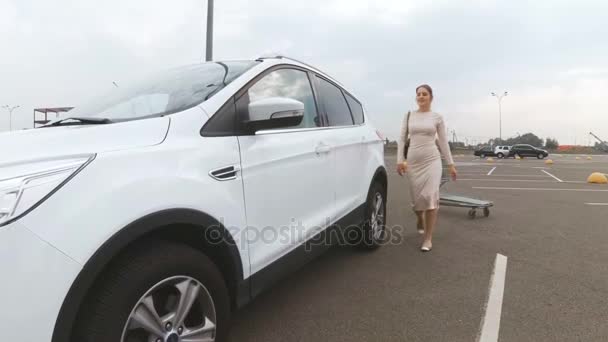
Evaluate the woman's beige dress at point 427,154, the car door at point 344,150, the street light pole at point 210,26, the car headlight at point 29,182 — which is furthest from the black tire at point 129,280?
the street light pole at point 210,26

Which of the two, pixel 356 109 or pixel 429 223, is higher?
pixel 356 109

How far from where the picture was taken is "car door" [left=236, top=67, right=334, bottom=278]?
82.5 inches

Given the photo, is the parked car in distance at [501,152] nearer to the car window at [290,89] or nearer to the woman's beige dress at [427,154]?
the woman's beige dress at [427,154]

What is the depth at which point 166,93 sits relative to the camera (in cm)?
229

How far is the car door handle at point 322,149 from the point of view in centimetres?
275

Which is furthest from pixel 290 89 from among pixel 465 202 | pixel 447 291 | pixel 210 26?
pixel 210 26

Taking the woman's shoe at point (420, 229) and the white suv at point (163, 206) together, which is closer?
the white suv at point (163, 206)

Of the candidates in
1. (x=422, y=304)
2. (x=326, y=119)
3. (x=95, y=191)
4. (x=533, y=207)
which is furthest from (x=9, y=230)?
(x=533, y=207)

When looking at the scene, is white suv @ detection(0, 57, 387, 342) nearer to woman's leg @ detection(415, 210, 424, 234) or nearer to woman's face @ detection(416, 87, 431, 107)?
woman's face @ detection(416, 87, 431, 107)

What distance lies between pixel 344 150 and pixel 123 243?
84.0 inches

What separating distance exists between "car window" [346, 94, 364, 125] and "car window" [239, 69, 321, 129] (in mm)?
954

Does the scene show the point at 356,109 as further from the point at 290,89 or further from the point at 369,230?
the point at 290,89

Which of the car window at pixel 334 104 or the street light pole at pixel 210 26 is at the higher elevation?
the street light pole at pixel 210 26

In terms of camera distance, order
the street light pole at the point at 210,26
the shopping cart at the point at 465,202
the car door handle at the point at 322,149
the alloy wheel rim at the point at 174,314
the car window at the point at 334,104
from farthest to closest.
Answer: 1. the street light pole at the point at 210,26
2. the shopping cart at the point at 465,202
3. the car window at the point at 334,104
4. the car door handle at the point at 322,149
5. the alloy wheel rim at the point at 174,314
